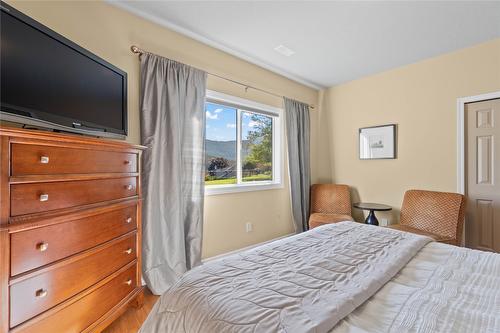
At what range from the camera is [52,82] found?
1361mm

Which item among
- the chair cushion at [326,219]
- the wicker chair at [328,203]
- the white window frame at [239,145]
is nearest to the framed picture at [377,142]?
the wicker chair at [328,203]

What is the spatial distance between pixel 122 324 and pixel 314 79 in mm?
3800

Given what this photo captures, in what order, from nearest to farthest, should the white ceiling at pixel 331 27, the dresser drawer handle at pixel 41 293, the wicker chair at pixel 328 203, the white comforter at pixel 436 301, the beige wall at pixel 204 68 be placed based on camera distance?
the white comforter at pixel 436 301 → the dresser drawer handle at pixel 41 293 → the beige wall at pixel 204 68 → the white ceiling at pixel 331 27 → the wicker chair at pixel 328 203

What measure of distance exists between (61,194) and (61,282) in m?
0.45

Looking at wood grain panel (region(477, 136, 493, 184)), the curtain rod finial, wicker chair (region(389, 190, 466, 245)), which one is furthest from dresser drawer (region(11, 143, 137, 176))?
wood grain panel (region(477, 136, 493, 184))

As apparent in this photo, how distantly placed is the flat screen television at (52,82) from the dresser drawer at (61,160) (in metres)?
A: 0.23

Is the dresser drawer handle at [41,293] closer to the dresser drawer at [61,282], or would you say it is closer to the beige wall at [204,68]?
the dresser drawer at [61,282]

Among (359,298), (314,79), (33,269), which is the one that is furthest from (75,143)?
(314,79)

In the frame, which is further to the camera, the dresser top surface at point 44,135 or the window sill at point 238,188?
the window sill at point 238,188

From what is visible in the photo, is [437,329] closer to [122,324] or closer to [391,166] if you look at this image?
[122,324]

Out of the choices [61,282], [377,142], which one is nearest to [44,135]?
[61,282]

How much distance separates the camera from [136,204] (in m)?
1.79

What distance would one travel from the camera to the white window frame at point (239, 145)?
280 cm

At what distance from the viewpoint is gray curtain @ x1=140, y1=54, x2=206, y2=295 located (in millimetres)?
2156
